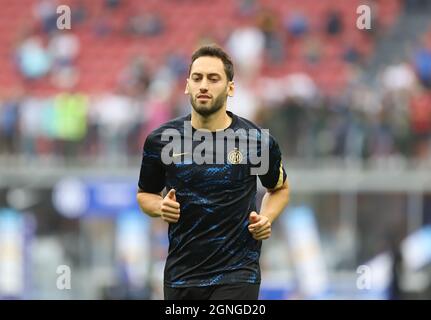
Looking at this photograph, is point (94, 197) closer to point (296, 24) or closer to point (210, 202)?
point (296, 24)

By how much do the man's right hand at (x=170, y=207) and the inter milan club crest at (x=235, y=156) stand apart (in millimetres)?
478

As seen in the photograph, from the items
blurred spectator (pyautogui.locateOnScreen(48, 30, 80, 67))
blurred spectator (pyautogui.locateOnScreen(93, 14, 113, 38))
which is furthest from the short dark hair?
blurred spectator (pyautogui.locateOnScreen(93, 14, 113, 38))

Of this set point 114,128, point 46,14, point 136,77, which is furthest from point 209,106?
point 46,14

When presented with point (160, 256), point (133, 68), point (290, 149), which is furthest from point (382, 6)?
point (160, 256)

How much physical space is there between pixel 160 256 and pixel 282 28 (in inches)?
244

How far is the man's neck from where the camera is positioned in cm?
696

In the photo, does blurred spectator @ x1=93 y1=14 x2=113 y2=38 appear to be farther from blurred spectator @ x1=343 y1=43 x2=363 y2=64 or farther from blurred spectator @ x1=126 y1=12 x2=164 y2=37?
blurred spectator @ x1=343 y1=43 x2=363 y2=64

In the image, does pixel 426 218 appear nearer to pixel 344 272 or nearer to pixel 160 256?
pixel 344 272

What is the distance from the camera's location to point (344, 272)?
1730 cm

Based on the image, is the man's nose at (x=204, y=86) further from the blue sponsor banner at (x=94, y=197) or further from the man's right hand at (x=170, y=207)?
the blue sponsor banner at (x=94, y=197)

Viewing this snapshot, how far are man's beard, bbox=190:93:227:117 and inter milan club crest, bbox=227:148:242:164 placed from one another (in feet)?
0.93

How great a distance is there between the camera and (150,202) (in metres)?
7.13

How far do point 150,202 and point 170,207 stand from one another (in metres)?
0.47

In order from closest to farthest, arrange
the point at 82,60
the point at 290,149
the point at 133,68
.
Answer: the point at 290,149 → the point at 133,68 → the point at 82,60
